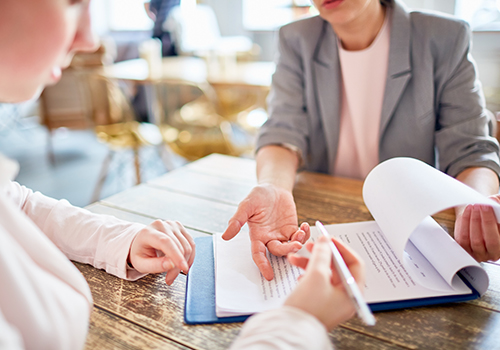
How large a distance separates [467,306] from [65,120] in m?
4.76

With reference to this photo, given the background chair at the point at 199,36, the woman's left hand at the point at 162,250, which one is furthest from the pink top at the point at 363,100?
the background chair at the point at 199,36

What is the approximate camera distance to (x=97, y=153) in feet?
13.0

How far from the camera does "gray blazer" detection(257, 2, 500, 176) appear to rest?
3.50 feet

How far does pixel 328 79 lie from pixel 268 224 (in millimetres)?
627

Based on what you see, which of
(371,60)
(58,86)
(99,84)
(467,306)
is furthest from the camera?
(58,86)

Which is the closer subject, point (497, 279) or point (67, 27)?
point (67, 27)

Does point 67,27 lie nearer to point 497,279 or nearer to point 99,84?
point 497,279

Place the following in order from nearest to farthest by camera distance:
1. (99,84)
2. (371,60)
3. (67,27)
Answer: (67,27) → (371,60) → (99,84)

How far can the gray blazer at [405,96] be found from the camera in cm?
107

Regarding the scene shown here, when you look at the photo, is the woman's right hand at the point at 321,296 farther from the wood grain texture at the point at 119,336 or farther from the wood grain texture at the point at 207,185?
the wood grain texture at the point at 207,185

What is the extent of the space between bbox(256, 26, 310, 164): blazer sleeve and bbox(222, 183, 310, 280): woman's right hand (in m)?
0.34

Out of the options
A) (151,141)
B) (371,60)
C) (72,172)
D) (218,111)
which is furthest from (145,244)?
(72,172)

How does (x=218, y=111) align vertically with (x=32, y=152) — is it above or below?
above

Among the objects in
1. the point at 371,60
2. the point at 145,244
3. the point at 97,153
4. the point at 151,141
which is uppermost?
Result: the point at 371,60
